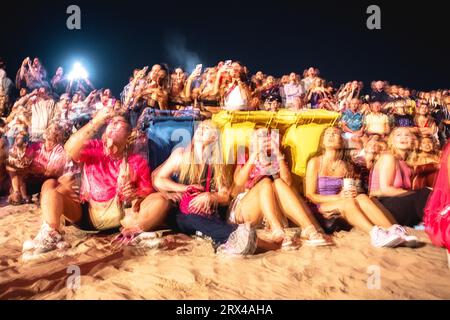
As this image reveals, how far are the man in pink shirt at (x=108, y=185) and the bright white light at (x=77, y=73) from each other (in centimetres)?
333

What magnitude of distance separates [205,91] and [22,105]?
9.46ft

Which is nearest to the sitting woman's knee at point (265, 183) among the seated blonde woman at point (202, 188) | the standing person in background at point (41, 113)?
the seated blonde woman at point (202, 188)

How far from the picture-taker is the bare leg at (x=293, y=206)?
145 inches

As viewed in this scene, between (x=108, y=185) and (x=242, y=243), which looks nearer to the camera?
(x=242, y=243)

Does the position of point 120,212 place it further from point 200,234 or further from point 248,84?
point 248,84

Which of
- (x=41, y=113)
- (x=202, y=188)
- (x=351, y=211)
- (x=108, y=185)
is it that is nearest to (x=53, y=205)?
(x=108, y=185)

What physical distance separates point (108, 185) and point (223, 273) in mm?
1545

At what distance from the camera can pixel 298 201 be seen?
371 cm

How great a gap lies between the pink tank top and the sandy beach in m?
0.72

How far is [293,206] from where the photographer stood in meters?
3.70

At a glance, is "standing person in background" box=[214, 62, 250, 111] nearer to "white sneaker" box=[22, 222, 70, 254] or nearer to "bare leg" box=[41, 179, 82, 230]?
"bare leg" box=[41, 179, 82, 230]

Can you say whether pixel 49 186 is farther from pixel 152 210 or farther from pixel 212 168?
pixel 212 168
